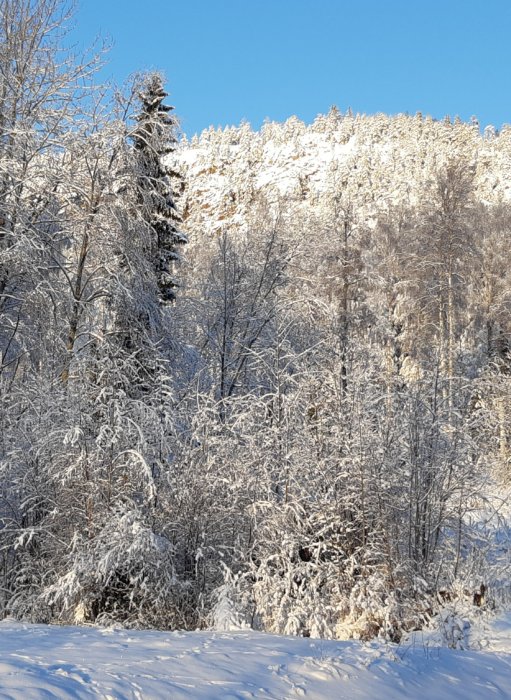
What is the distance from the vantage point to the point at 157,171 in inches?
515

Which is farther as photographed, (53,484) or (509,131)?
(509,131)

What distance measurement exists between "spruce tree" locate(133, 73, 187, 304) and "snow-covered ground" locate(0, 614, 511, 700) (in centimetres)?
695

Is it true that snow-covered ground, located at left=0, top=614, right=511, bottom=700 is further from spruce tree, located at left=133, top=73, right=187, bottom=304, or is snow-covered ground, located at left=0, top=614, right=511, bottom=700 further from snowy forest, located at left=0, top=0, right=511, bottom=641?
spruce tree, located at left=133, top=73, right=187, bottom=304

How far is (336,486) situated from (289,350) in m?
2.42

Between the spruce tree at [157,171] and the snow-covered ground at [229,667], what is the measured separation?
6.95 meters

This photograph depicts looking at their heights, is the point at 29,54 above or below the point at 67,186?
above

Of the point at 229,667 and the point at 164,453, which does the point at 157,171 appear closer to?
the point at 164,453

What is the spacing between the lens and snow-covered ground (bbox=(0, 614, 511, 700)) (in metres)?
4.23

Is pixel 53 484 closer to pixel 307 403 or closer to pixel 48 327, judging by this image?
pixel 48 327

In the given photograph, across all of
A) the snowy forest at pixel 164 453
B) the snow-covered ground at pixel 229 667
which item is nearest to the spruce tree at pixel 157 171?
the snowy forest at pixel 164 453

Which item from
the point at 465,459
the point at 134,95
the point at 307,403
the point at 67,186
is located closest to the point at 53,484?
the point at 307,403

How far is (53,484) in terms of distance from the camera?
865 cm

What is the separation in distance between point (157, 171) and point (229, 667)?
1047 cm

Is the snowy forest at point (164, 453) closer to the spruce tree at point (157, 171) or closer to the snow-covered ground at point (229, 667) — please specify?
the spruce tree at point (157, 171)
